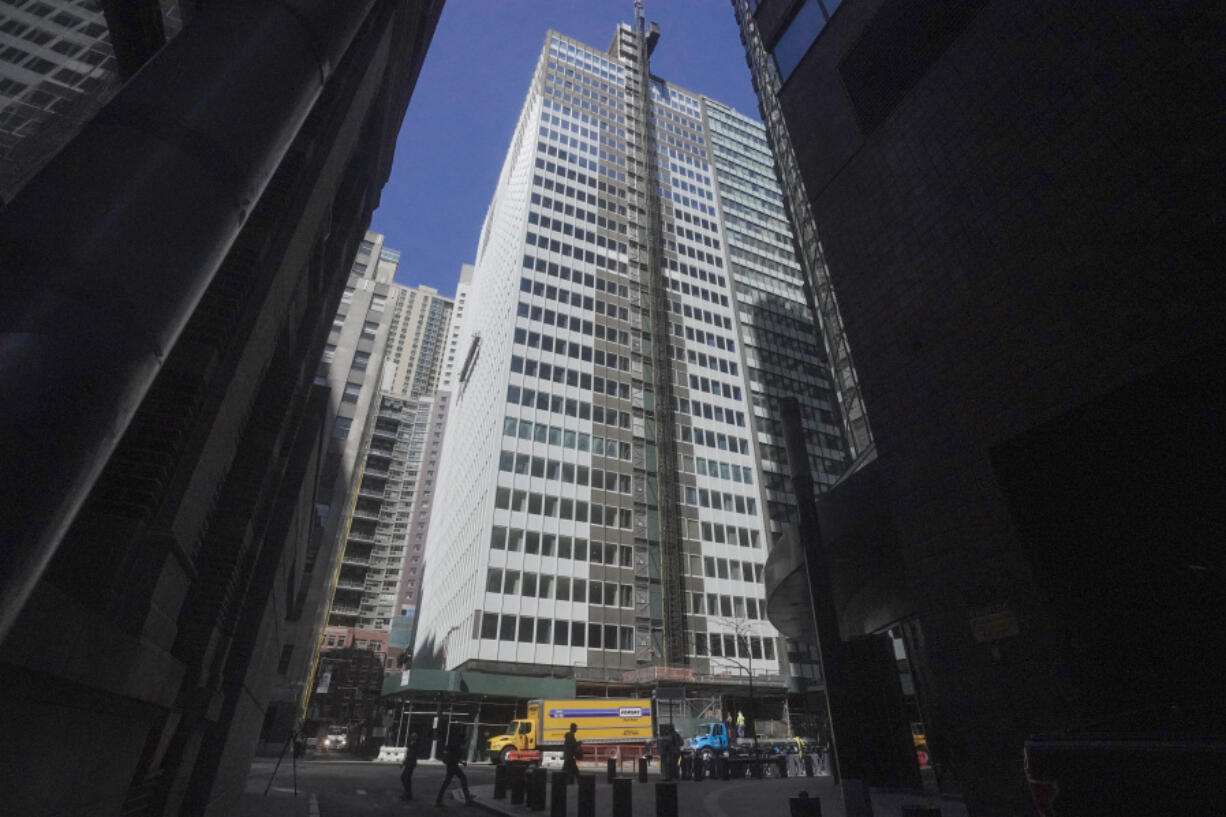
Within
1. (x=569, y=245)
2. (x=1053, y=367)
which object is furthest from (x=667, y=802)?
(x=569, y=245)

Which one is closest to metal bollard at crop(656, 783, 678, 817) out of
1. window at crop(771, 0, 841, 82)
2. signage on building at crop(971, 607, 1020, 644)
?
signage on building at crop(971, 607, 1020, 644)

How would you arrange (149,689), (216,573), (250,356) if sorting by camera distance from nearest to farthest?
(149,689)
(250,356)
(216,573)

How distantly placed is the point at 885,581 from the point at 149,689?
15022 mm

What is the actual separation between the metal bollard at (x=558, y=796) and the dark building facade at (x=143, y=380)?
5322 mm

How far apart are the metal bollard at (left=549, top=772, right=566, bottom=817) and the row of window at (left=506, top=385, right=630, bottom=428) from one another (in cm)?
4275

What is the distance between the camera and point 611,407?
2229 inches

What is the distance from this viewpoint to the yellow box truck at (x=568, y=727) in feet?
98.6

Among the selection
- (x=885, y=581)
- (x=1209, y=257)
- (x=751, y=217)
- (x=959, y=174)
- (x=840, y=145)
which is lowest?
(x=885, y=581)

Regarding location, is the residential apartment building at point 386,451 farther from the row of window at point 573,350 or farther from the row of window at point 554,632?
the row of window at point 554,632

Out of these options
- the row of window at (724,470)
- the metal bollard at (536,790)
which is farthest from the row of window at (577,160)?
the metal bollard at (536,790)

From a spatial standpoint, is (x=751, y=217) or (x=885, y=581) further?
(x=751, y=217)

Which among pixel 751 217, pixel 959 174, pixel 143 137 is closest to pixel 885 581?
pixel 959 174

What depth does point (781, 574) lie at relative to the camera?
1515 cm

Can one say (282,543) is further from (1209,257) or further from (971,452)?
(1209,257)
